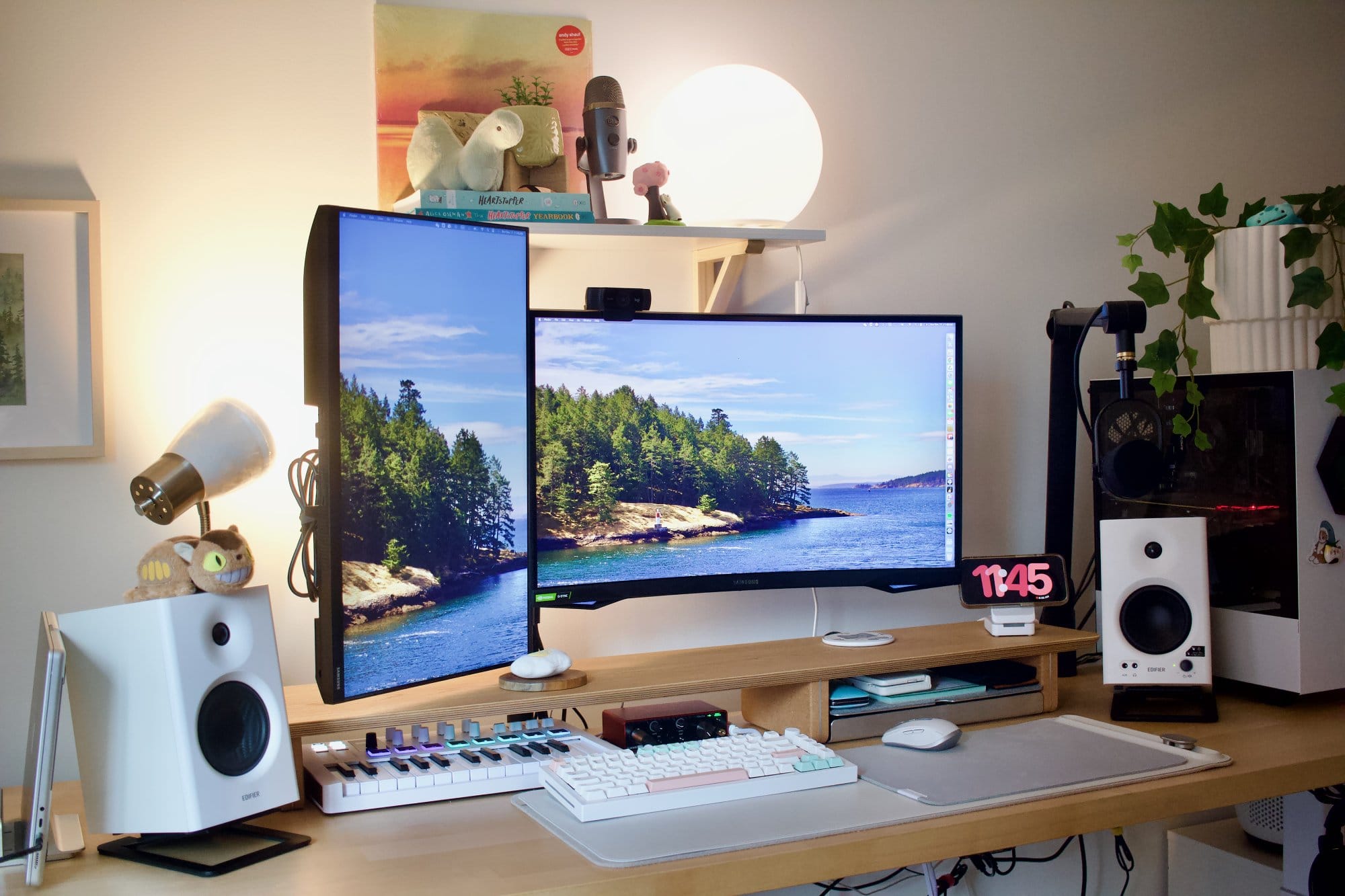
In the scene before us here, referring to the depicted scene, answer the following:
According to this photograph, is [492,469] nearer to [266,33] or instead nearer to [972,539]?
[266,33]

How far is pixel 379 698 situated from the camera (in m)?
1.29

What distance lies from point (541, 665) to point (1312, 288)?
48.1 inches

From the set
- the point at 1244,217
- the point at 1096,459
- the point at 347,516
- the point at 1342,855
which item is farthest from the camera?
the point at 1244,217

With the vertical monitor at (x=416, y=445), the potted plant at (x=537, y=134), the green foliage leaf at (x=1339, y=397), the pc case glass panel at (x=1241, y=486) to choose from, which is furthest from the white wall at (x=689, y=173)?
the green foliage leaf at (x=1339, y=397)

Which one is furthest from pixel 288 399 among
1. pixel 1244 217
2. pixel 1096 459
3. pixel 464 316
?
pixel 1244 217

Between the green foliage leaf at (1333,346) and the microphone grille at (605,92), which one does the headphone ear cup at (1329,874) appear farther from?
the microphone grille at (605,92)

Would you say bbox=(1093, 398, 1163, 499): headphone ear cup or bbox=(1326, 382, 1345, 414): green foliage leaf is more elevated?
bbox=(1326, 382, 1345, 414): green foliage leaf

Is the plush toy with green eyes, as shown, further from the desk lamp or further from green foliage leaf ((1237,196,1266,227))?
green foliage leaf ((1237,196,1266,227))

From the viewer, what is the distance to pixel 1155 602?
1528 mm

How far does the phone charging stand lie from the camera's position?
1.61 metres

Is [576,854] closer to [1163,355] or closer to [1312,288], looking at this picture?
[1163,355]

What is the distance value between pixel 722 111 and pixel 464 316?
546 mm

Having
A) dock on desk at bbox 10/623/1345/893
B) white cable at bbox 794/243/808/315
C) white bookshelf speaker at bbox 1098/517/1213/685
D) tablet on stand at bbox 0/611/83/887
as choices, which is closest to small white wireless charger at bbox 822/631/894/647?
dock on desk at bbox 10/623/1345/893

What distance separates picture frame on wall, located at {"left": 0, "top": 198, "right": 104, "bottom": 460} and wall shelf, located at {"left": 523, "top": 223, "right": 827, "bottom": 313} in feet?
1.84
